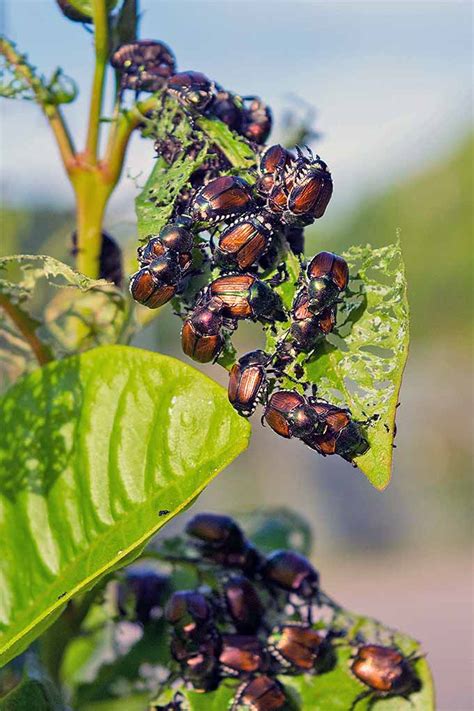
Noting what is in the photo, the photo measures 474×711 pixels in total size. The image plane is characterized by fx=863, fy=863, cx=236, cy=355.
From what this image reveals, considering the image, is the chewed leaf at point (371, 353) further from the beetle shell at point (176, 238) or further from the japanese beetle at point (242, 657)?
the japanese beetle at point (242, 657)

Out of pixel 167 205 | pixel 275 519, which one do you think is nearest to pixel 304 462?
pixel 275 519

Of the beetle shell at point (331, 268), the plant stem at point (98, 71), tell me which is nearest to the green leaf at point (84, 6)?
the plant stem at point (98, 71)

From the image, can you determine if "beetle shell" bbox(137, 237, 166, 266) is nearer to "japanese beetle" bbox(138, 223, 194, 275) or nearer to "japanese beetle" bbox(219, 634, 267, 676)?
"japanese beetle" bbox(138, 223, 194, 275)

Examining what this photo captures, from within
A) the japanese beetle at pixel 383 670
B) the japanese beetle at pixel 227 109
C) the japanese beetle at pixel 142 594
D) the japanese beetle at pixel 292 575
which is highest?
the japanese beetle at pixel 227 109

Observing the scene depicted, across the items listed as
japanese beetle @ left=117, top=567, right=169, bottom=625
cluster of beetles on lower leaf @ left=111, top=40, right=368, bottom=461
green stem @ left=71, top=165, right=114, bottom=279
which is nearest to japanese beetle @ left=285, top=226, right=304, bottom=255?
cluster of beetles on lower leaf @ left=111, top=40, right=368, bottom=461

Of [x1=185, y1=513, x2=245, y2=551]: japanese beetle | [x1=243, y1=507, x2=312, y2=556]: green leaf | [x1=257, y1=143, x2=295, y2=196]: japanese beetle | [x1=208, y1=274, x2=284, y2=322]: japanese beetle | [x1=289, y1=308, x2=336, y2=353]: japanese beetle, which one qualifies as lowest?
[x1=243, y1=507, x2=312, y2=556]: green leaf

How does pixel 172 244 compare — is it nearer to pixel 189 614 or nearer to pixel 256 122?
pixel 256 122

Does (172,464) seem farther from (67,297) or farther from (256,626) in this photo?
(67,297)

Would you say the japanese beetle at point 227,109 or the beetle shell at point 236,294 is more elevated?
the japanese beetle at point 227,109

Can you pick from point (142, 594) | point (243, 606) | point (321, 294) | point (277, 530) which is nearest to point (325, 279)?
point (321, 294)
